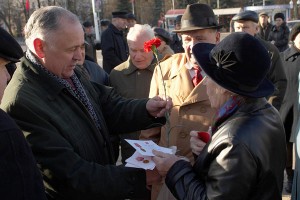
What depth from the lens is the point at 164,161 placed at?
1.99 metres

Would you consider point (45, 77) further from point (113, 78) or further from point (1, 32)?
point (113, 78)

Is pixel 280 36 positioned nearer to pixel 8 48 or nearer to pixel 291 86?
pixel 291 86

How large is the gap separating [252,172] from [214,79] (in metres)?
0.49

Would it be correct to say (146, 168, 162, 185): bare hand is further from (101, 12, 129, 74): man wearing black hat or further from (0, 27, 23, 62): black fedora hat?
(101, 12, 129, 74): man wearing black hat

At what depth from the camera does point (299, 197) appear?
2336mm

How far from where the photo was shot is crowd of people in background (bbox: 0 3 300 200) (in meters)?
1.68

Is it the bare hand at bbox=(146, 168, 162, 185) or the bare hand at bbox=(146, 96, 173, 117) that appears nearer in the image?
the bare hand at bbox=(146, 168, 162, 185)

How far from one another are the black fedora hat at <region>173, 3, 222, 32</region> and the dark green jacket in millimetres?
1199

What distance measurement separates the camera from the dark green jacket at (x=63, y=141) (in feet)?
6.50

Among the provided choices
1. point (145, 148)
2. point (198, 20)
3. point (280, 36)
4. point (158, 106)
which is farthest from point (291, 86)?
point (280, 36)

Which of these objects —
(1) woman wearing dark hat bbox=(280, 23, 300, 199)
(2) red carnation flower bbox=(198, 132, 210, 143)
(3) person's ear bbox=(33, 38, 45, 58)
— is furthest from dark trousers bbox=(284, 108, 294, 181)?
(3) person's ear bbox=(33, 38, 45, 58)

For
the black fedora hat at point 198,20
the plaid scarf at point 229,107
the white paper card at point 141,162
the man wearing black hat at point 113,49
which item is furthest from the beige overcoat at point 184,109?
the man wearing black hat at point 113,49

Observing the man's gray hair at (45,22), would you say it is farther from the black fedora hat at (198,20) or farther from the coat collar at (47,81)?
the black fedora hat at (198,20)

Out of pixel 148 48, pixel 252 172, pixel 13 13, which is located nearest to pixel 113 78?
pixel 148 48
